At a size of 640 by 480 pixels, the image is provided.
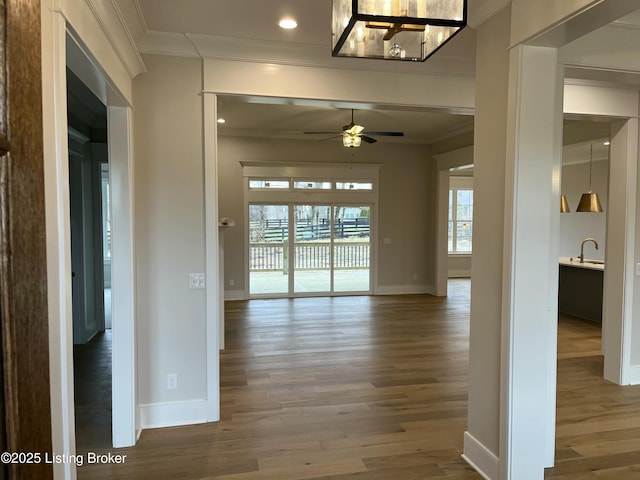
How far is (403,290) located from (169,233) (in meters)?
6.48

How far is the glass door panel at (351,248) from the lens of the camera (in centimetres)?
877

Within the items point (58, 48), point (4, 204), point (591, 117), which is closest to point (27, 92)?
point (4, 204)

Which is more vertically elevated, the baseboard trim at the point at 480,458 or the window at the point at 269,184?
the window at the point at 269,184

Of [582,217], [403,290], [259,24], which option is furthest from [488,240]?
[582,217]

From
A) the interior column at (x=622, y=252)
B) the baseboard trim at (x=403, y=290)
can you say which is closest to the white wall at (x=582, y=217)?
the baseboard trim at (x=403, y=290)

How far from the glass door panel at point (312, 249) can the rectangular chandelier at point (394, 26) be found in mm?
6730

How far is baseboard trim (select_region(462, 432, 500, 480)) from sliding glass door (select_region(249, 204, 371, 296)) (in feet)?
19.6

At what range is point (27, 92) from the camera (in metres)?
0.87

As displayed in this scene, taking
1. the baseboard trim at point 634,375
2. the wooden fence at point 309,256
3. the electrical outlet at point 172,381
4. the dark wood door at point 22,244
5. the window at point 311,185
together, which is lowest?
the baseboard trim at point 634,375

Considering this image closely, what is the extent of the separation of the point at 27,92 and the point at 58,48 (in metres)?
0.86

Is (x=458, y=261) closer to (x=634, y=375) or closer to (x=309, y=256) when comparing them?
(x=309, y=256)

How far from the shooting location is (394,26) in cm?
159

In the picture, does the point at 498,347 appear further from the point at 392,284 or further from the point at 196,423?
the point at 392,284

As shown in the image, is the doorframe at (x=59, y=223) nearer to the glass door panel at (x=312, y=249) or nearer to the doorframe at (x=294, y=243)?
the doorframe at (x=294, y=243)
